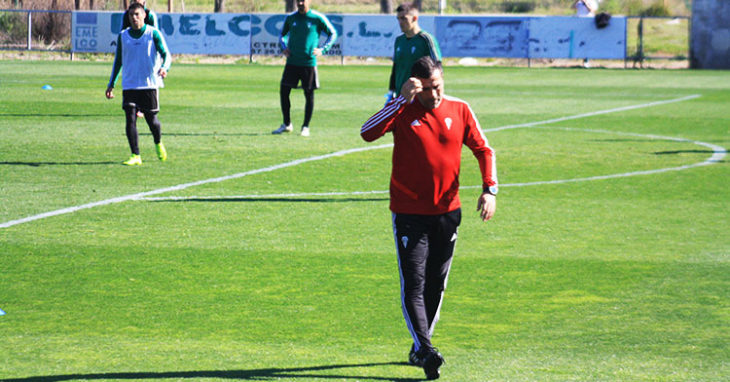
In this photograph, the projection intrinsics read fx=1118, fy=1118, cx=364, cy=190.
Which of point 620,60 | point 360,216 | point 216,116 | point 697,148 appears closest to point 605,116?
point 697,148

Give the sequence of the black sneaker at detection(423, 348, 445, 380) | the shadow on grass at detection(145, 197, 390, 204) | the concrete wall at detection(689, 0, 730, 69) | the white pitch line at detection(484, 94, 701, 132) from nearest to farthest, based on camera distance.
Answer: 1. the black sneaker at detection(423, 348, 445, 380)
2. the shadow on grass at detection(145, 197, 390, 204)
3. the white pitch line at detection(484, 94, 701, 132)
4. the concrete wall at detection(689, 0, 730, 69)

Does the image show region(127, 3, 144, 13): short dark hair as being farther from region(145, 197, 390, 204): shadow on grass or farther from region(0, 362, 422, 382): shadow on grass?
region(0, 362, 422, 382): shadow on grass

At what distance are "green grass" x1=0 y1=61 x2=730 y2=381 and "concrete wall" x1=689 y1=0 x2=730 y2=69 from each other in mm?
23572

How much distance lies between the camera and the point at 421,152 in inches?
235

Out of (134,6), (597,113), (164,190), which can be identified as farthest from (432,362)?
(597,113)

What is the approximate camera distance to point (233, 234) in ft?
31.9

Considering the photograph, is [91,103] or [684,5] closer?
[91,103]

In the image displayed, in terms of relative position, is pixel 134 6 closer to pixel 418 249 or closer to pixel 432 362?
pixel 418 249

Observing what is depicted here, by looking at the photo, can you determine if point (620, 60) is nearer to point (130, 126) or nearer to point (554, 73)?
point (554, 73)

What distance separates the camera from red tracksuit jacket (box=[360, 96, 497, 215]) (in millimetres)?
5969

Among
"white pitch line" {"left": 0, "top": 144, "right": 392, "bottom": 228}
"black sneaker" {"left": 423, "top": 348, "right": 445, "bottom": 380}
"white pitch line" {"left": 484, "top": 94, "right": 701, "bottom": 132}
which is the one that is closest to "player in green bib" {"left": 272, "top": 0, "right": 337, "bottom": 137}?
"white pitch line" {"left": 0, "top": 144, "right": 392, "bottom": 228}

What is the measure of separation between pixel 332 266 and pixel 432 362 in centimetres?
293

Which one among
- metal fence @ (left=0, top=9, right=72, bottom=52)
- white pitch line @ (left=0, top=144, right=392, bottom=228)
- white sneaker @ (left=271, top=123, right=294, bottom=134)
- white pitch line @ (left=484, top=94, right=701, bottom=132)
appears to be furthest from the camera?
metal fence @ (left=0, top=9, right=72, bottom=52)

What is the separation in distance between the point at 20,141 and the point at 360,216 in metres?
7.48
